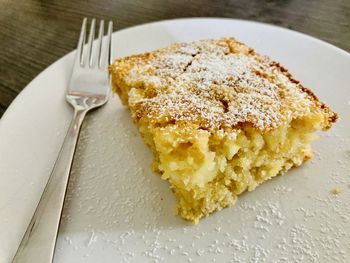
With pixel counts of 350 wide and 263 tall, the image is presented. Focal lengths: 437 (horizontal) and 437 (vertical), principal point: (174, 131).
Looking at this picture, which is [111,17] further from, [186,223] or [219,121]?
[186,223]

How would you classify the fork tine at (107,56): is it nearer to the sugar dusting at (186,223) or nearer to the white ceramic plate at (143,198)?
the white ceramic plate at (143,198)

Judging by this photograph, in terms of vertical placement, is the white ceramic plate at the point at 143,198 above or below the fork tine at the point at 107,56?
below

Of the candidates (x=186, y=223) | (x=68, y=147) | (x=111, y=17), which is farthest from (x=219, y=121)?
(x=111, y=17)

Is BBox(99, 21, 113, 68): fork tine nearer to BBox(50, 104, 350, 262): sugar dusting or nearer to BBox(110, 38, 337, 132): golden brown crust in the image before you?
BBox(110, 38, 337, 132): golden brown crust

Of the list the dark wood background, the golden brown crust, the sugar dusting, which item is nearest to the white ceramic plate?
the sugar dusting

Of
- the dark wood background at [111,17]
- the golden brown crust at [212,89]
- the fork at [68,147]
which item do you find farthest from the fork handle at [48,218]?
the dark wood background at [111,17]

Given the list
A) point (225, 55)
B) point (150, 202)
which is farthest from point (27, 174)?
point (225, 55)
